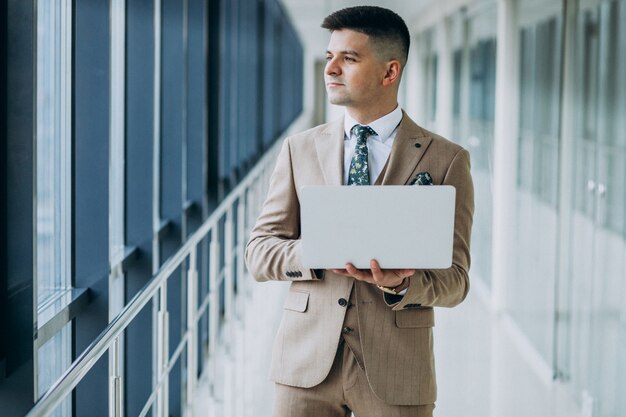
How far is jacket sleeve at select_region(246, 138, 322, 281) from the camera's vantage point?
0.95 m

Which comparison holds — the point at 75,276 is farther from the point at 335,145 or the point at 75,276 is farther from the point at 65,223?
the point at 335,145

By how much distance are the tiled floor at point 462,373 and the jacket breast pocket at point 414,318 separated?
0.97m

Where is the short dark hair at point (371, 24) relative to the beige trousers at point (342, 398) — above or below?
above

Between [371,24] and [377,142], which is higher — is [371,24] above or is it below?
above

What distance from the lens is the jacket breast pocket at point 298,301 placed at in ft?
3.16

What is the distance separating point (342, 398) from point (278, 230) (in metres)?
0.18

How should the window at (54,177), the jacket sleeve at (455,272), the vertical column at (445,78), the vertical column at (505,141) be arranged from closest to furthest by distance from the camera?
the jacket sleeve at (455,272), the window at (54,177), the vertical column at (505,141), the vertical column at (445,78)

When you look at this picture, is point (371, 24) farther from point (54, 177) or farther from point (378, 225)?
point (54, 177)

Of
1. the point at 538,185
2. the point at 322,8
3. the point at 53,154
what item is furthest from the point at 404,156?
the point at 322,8

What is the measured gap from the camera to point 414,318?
95 centimetres

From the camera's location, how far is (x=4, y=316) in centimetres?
108

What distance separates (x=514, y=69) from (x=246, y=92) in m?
1.69

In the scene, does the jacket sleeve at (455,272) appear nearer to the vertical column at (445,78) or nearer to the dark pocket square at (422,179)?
the dark pocket square at (422,179)

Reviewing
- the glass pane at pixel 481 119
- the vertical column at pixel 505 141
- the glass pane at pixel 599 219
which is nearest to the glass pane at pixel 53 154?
the glass pane at pixel 599 219
